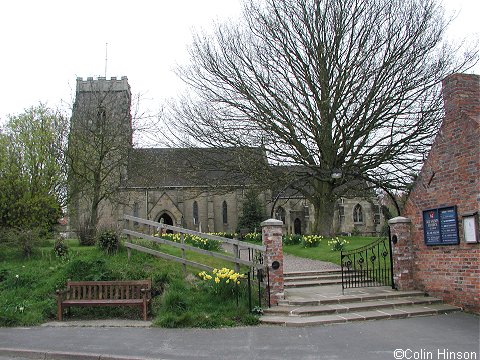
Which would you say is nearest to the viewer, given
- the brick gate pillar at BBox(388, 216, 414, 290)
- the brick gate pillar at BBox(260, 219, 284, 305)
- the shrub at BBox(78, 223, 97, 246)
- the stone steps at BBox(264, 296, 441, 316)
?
the stone steps at BBox(264, 296, 441, 316)

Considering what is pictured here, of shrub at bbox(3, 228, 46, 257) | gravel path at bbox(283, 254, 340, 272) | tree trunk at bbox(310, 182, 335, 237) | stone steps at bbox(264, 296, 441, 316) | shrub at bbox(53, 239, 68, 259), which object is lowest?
stone steps at bbox(264, 296, 441, 316)

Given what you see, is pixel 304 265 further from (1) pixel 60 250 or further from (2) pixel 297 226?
(2) pixel 297 226

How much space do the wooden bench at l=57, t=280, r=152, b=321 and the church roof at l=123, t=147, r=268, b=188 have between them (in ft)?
39.5

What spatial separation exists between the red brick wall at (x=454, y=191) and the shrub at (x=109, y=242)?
8.54 meters

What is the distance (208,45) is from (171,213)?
2543cm

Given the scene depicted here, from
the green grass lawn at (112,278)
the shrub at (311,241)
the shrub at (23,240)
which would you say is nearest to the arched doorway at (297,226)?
the shrub at (311,241)

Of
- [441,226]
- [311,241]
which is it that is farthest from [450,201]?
[311,241]

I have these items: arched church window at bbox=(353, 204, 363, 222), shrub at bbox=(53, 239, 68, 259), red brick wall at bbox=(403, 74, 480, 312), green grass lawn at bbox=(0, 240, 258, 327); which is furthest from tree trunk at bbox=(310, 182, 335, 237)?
arched church window at bbox=(353, 204, 363, 222)

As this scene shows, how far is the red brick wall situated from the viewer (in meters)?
9.80

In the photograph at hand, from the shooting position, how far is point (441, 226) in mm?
10695

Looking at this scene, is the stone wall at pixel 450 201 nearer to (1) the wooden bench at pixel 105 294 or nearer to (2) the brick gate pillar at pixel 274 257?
(2) the brick gate pillar at pixel 274 257

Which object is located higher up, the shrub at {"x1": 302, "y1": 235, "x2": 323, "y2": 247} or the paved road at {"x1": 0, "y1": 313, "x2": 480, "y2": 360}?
the shrub at {"x1": 302, "y1": 235, "x2": 323, "y2": 247}

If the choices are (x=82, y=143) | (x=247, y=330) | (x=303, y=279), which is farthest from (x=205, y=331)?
(x=82, y=143)

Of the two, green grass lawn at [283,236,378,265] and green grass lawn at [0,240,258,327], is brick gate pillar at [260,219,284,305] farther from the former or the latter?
green grass lawn at [283,236,378,265]
